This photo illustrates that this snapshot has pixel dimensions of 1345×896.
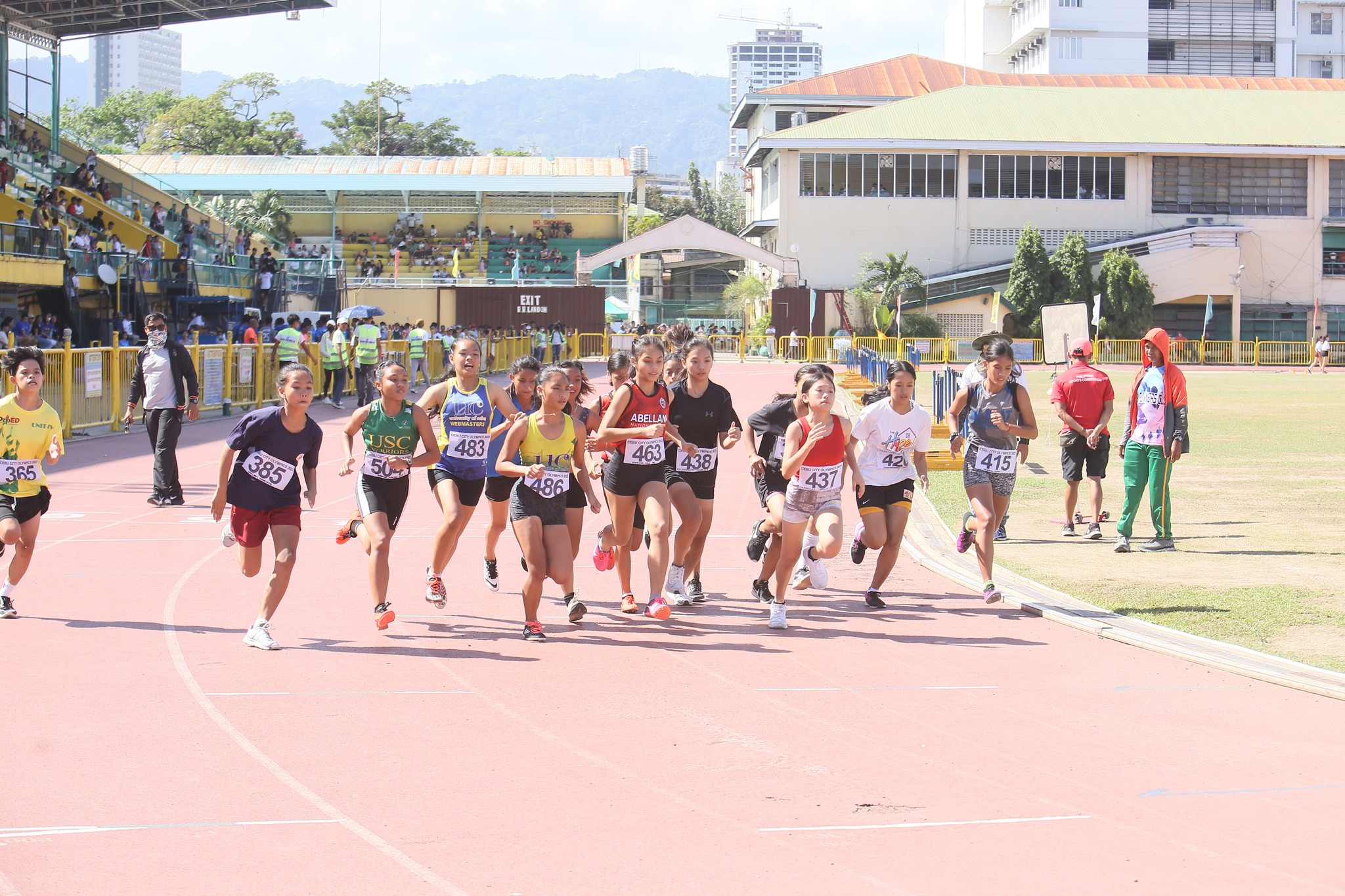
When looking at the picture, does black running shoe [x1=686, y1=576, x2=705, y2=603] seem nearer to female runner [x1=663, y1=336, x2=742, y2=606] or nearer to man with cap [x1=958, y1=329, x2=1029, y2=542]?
female runner [x1=663, y1=336, x2=742, y2=606]

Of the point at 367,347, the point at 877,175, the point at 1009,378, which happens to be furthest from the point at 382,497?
the point at 877,175

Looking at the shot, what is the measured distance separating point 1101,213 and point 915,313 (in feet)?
37.0

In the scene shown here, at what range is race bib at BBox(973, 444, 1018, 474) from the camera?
390 inches

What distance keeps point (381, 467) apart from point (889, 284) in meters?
52.3

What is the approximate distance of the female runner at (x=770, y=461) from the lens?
31.6ft

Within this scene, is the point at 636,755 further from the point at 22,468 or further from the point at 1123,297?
the point at 1123,297

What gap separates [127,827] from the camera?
17.6 ft

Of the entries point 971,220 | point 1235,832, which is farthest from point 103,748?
point 971,220

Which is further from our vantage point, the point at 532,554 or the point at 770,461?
the point at 770,461

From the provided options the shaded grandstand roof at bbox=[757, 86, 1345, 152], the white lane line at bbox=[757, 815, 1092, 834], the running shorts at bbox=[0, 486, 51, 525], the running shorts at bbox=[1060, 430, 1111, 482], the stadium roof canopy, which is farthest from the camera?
the shaded grandstand roof at bbox=[757, 86, 1345, 152]

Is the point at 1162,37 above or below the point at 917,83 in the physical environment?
above

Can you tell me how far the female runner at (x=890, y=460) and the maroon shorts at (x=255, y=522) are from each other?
3.87 meters

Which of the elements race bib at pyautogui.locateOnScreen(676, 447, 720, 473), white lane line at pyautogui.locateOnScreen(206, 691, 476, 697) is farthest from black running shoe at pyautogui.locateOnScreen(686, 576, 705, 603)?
white lane line at pyautogui.locateOnScreen(206, 691, 476, 697)

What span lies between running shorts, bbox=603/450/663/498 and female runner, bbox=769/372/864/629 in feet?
2.95
